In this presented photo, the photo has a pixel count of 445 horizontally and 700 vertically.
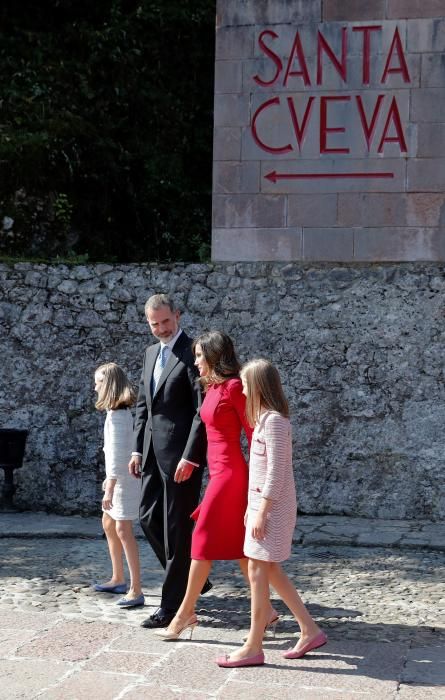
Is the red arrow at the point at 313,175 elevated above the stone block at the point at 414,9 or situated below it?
below

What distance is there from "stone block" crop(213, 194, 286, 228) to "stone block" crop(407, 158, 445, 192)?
109cm

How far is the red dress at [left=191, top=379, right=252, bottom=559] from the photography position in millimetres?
5004

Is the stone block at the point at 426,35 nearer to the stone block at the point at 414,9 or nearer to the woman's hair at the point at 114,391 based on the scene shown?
the stone block at the point at 414,9

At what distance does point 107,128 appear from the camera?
11250 mm

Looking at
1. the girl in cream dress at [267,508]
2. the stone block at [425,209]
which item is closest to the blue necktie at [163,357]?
the girl in cream dress at [267,508]

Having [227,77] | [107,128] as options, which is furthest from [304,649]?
[107,128]

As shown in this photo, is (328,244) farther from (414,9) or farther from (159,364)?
(159,364)

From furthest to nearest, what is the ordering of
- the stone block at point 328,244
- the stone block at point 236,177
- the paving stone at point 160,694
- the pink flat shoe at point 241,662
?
the stone block at point 236,177 < the stone block at point 328,244 < the pink flat shoe at point 241,662 < the paving stone at point 160,694

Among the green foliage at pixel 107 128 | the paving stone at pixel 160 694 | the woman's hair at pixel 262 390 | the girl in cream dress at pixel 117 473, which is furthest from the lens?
the green foliage at pixel 107 128

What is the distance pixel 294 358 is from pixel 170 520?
3372 mm

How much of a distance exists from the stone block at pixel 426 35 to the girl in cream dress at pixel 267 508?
4.71m

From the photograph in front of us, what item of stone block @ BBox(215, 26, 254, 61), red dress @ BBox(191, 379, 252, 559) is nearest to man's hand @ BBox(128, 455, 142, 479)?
red dress @ BBox(191, 379, 252, 559)

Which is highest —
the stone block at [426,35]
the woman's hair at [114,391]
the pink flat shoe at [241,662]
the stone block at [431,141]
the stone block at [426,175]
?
the stone block at [426,35]

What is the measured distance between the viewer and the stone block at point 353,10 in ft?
27.9
